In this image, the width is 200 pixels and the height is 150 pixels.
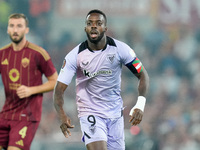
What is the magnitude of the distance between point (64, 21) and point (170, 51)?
10.6ft

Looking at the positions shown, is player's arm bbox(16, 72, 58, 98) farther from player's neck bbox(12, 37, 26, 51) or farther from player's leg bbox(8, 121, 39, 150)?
player's neck bbox(12, 37, 26, 51)

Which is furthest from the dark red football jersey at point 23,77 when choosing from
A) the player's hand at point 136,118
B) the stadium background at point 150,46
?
the stadium background at point 150,46

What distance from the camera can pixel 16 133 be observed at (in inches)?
251

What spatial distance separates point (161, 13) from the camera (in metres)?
14.4

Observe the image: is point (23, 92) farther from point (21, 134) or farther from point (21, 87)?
point (21, 134)

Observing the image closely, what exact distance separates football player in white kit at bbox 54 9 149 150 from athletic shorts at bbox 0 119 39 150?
1004 mm

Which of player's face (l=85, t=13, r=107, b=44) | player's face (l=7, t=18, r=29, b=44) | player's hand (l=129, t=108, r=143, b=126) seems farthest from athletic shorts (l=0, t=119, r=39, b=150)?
player's hand (l=129, t=108, r=143, b=126)

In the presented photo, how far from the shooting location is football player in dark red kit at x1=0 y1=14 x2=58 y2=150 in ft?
21.1

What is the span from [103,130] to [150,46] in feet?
26.7

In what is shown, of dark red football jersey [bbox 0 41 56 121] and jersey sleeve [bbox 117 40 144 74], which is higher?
jersey sleeve [bbox 117 40 144 74]

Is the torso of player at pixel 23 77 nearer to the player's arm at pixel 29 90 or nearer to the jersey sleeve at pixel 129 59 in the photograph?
the player's arm at pixel 29 90

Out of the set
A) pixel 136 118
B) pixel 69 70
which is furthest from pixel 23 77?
pixel 136 118

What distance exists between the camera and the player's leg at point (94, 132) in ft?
18.2

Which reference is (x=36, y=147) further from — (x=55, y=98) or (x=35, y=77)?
(x=55, y=98)
